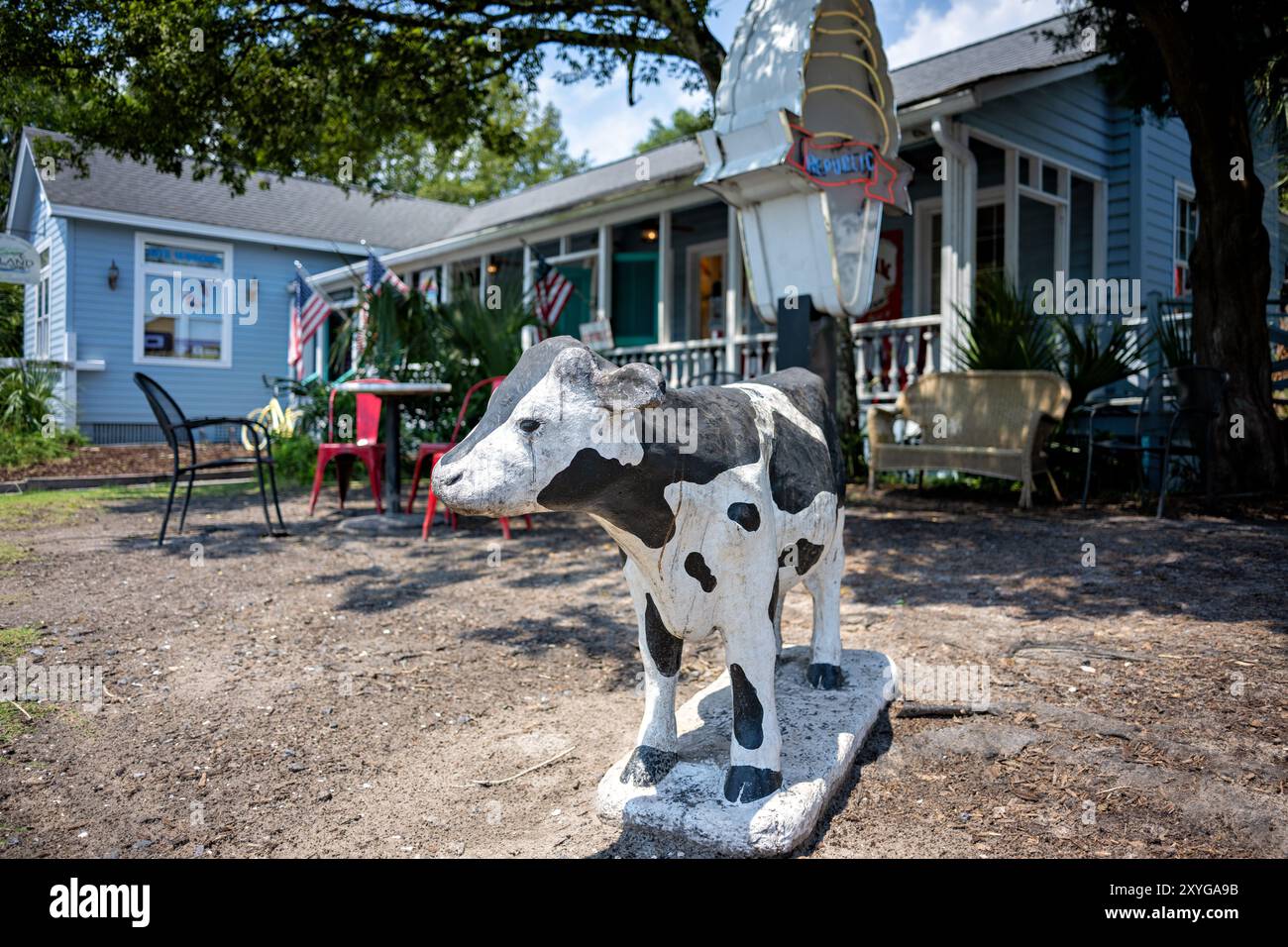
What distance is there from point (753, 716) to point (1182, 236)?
13.0m

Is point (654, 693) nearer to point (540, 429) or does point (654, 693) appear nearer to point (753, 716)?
point (753, 716)

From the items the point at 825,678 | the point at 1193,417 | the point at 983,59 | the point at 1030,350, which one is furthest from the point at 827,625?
the point at 983,59

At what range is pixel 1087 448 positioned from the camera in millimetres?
7184

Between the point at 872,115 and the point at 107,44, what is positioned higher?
the point at 107,44

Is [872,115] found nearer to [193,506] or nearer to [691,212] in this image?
[193,506]

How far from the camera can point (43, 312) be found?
57.6 ft

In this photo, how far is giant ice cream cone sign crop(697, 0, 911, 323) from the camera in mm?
3961

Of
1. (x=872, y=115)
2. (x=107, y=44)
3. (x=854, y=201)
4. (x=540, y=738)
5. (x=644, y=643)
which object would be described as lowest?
(x=540, y=738)

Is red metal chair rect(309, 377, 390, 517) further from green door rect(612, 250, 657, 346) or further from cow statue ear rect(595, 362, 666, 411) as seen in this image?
green door rect(612, 250, 657, 346)

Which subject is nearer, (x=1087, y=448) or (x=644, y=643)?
(x=644, y=643)

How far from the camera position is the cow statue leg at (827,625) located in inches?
111

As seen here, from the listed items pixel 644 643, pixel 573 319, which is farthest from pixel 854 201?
pixel 573 319

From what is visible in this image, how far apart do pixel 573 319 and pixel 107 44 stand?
7.36 m

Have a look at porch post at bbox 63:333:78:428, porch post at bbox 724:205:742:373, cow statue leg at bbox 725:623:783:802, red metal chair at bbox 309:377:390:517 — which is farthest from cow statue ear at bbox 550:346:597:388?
porch post at bbox 63:333:78:428
